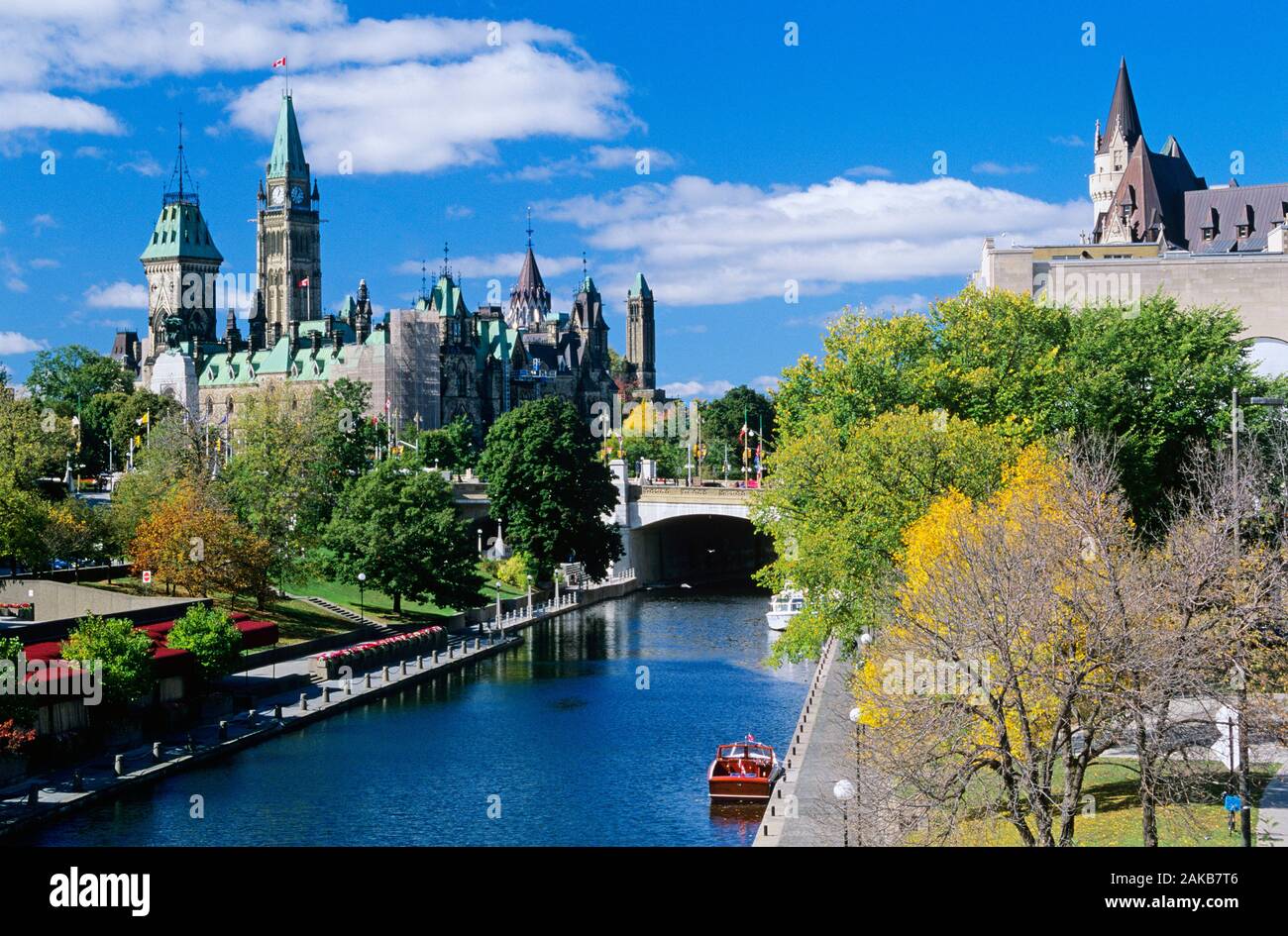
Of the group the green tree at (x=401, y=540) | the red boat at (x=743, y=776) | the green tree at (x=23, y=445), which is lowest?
the red boat at (x=743, y=776)

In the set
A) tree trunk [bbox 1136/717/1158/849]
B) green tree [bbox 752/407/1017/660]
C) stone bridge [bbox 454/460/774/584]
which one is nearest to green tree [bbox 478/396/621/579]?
stone bridge [bbox 454/460/774/584]

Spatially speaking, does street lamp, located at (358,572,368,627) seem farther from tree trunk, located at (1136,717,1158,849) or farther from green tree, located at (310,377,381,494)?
tree trunk, located at (1136,717,1158,849)

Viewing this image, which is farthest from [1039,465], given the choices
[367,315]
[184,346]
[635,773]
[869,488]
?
[184,346]

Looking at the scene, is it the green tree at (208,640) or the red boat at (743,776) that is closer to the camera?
the red boat at (743,776)

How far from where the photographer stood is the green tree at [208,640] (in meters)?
45.9

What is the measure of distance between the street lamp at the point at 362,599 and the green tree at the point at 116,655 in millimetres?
24533

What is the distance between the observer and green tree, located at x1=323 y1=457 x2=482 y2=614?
222 feet

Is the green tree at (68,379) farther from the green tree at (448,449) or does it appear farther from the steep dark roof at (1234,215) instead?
the steep dark roof at (1234,215)

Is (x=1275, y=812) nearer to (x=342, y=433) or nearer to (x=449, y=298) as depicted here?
(x=342, y=433)

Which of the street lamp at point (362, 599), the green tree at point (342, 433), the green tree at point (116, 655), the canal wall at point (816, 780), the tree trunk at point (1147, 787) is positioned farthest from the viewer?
the green tree at point (342, 433)

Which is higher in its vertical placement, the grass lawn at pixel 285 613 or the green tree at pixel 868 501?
the green tree at pixel 868 501

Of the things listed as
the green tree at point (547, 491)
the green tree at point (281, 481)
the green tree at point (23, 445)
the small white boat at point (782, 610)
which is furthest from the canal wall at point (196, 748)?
the green tree at point (547, 491)

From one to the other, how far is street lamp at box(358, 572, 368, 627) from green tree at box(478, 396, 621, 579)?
55.4 feet
